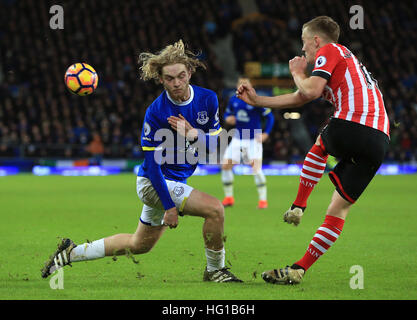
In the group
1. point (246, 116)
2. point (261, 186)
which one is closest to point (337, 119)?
point (261, 186)

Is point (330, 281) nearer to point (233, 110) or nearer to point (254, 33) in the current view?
point (233, 110)

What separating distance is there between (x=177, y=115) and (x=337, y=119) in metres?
1.31

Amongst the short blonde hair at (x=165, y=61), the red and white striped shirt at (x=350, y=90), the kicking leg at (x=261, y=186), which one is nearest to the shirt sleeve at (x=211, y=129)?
the short blonde hair at (x=165, y=61)

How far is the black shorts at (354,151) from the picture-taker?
5.31 meters

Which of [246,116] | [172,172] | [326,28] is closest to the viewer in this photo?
[326,28]

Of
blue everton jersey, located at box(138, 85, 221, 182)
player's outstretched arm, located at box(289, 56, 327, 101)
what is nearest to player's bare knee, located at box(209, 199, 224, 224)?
blue everton jersey, located at box(138, 85, 221, 182)

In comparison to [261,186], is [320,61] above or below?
above

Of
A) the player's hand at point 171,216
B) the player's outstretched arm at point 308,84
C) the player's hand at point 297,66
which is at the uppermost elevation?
the player's hand at point 297,66

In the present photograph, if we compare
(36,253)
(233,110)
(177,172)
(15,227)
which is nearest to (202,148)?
(177,172)

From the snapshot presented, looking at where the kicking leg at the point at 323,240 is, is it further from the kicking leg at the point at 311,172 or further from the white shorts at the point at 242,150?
the white shorts at the point at 242,150

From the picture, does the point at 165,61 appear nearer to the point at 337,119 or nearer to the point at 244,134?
the point at 337,119

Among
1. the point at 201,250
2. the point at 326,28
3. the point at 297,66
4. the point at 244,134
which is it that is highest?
the point at 326,28

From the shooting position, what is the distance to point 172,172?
5785 mm

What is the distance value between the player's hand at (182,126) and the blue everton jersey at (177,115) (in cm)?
15
